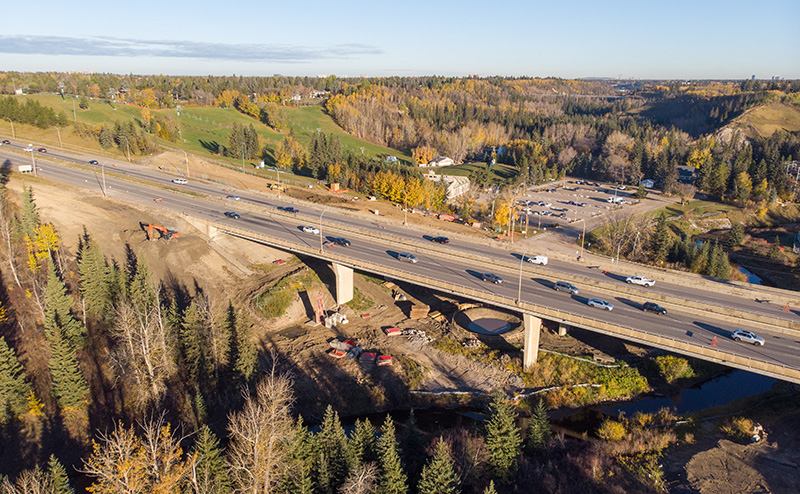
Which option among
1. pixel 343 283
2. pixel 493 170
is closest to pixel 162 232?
pixel 343 283

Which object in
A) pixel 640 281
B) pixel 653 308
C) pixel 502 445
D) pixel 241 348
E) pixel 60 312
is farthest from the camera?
pixel 640 281

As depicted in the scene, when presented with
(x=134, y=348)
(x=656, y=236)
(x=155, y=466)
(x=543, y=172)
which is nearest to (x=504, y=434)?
(x=155, y=466)

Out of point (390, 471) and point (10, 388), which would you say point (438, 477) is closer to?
point (390, 471)

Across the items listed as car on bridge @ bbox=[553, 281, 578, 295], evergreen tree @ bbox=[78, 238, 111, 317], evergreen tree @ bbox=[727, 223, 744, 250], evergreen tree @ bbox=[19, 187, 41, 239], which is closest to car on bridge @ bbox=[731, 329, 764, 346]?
car on bridge @ bbox=[553, 281, 578, 295]

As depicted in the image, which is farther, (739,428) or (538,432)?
(739,428)

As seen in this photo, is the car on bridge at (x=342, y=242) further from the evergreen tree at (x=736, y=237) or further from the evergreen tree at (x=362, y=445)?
the evergreen tree at (x=736, y=237)

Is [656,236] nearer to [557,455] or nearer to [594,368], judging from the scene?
[594,368]

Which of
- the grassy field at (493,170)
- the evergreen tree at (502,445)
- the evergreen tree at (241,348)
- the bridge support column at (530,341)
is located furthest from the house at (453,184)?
the evergreen tree at (502,445)
